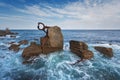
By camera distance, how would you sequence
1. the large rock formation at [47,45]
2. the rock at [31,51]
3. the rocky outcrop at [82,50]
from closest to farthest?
the rocky outcrop at [82,50], the rock at [31,51], the large rock formation at [47,45]

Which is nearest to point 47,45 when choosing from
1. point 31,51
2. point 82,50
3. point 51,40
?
point 51,40

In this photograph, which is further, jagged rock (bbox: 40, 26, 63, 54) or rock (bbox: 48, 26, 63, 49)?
rock (bbox: 48, 26, 63, 49)

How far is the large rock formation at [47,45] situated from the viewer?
62.9 feet

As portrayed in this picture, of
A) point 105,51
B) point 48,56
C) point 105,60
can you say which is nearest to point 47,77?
point 48,56

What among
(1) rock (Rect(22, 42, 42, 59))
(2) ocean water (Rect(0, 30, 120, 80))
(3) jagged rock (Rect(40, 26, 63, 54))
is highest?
(3) jagged rock (Rect(40, 26, 63, 54))

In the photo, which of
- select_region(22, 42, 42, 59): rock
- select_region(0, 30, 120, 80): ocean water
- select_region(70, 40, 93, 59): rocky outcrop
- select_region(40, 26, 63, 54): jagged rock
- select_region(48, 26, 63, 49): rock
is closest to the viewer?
select_region(0, 30, 120, 80): ocean water

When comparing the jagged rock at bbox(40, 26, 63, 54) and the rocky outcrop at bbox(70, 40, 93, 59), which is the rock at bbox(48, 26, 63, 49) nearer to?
the jagged rock at bbox(40, 26, 63, 54)

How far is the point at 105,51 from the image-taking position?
20.2m

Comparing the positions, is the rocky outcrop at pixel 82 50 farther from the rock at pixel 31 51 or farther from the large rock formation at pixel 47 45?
the rock at pixel 31 51

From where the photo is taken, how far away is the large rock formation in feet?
62.9

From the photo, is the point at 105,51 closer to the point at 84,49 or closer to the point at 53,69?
the point at 84,49

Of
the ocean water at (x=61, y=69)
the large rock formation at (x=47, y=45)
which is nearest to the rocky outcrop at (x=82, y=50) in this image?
the ocean water at (x=61, y=69)

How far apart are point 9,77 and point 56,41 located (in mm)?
9360

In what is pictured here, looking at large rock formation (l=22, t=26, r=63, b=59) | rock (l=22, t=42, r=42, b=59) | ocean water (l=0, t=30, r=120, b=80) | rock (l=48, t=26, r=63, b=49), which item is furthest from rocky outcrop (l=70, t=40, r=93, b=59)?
rock (l=22, t=42, r=42, b=59)
